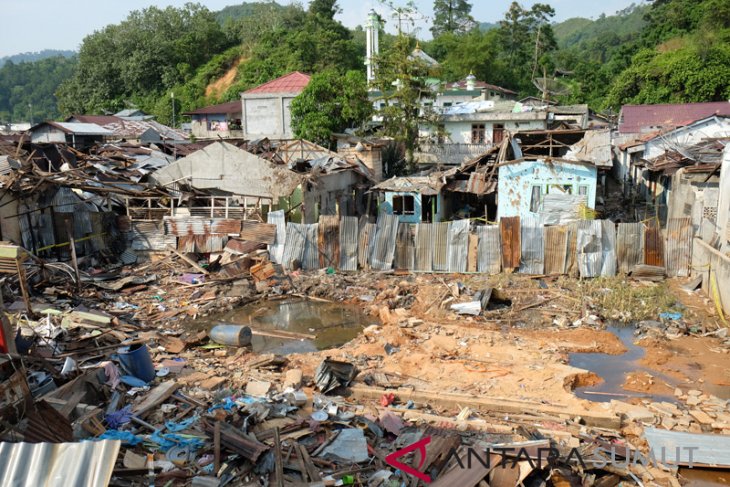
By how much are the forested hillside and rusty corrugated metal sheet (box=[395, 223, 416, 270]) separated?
2982 centimetres

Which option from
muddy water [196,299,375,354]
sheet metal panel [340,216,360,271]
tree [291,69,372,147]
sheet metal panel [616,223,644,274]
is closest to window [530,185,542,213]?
sheet metal panel [616,223,644,274]

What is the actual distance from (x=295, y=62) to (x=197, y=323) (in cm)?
3745

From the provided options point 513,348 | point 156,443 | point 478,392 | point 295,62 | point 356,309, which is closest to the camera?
point 156,443

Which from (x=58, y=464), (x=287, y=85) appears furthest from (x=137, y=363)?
(x=287, y=85)

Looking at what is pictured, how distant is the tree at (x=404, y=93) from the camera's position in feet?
94.0

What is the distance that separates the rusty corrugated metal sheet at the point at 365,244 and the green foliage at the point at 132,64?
44.0m

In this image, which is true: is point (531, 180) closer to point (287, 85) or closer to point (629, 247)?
point (629, 247)

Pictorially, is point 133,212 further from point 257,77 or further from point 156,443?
point 257,77

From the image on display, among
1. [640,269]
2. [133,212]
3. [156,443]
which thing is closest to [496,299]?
[640,269]

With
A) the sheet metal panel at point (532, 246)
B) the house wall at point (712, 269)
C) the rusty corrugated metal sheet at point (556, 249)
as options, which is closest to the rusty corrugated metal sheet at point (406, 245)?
the sheet metal panel at point (532, 246)

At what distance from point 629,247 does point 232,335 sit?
36.6ft

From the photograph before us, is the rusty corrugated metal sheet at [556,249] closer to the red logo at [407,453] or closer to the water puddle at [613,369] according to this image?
the water puddle at [613,369]

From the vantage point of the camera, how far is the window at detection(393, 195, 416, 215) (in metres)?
22.4

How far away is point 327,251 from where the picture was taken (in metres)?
17.7
